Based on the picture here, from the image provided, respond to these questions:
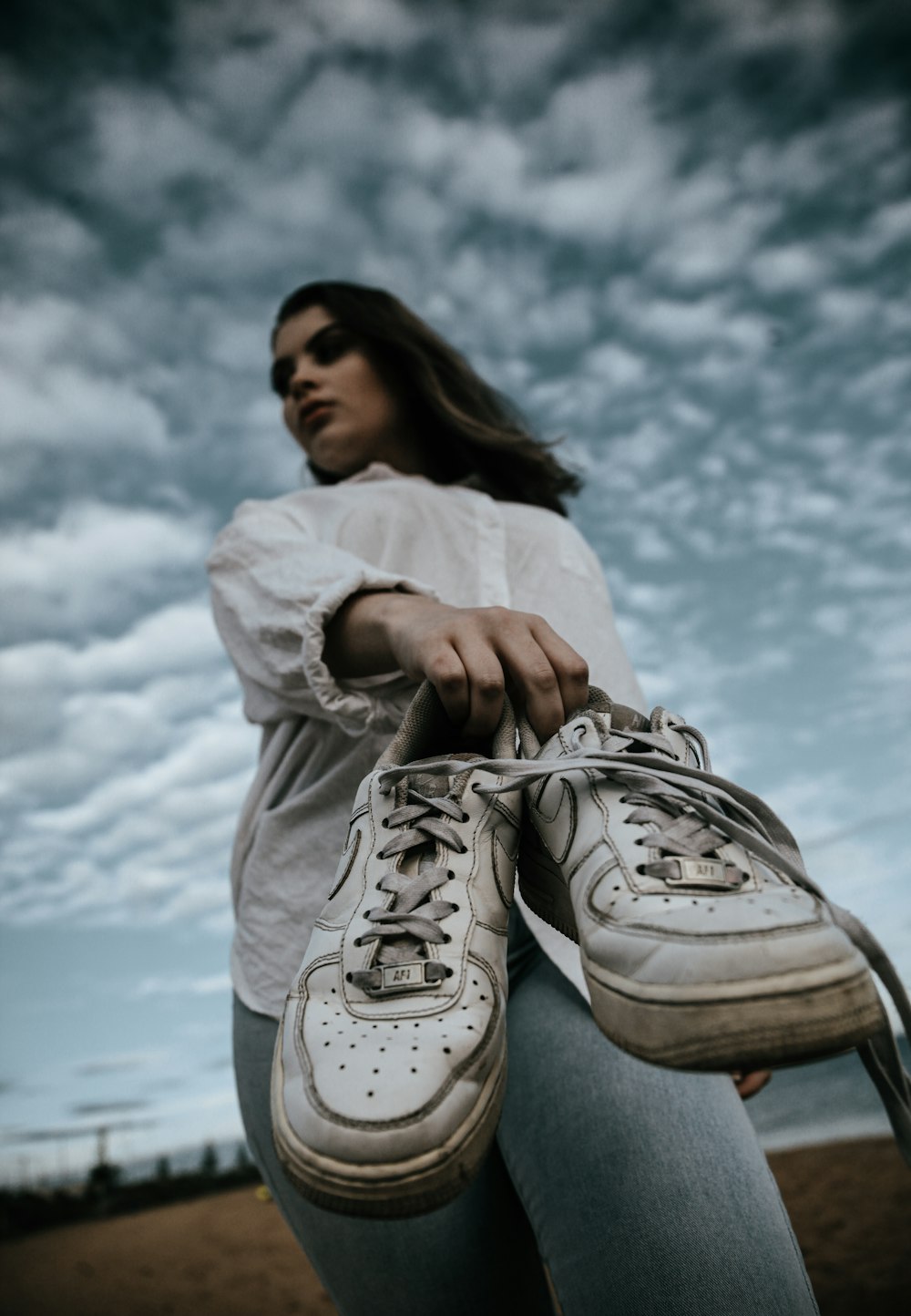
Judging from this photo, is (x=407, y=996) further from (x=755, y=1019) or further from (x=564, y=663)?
(x=564, y=663)

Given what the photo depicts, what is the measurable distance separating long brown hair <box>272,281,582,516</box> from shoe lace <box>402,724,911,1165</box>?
137 cm

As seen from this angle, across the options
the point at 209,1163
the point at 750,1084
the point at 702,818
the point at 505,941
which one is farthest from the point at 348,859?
the point at 209,1163

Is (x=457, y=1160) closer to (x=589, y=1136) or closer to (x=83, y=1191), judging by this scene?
(x=589, y=1136)

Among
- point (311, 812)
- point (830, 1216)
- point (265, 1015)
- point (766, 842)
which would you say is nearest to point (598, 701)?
point (766, 842)

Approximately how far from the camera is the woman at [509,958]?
3.71 ft

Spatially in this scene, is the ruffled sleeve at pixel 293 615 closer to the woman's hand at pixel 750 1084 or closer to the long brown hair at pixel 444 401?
the long brown hair at pixel 444 401

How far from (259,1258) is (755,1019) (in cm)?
2254

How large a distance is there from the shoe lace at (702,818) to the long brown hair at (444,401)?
1.37 m

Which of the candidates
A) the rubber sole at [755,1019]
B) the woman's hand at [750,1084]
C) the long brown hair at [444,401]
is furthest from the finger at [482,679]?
the long brown hair at [444,401]

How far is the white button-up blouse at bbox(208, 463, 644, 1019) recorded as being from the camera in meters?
1.35

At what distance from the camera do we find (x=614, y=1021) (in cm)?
81

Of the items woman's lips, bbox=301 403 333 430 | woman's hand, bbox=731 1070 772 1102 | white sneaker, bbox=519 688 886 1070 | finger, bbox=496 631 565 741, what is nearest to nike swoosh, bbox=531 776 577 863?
white sneaker, bbox=519 688 886 1070

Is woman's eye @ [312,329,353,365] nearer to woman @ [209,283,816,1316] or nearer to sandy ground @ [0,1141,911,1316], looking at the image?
woman @ [209,283,816,1316]

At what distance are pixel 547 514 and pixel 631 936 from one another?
58.5 inches
